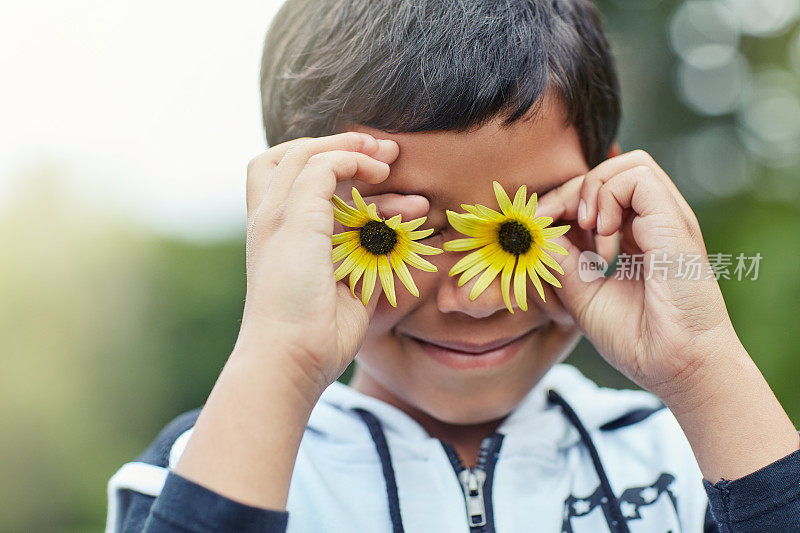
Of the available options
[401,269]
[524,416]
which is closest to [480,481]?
[524,416]

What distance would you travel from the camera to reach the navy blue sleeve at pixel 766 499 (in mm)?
1361

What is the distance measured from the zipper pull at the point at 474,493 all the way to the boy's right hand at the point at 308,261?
0.49 m

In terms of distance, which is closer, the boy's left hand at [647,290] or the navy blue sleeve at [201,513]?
the navy blue sleeve at [201,513]

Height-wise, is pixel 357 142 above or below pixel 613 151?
below

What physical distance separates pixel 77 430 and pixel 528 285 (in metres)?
5.97

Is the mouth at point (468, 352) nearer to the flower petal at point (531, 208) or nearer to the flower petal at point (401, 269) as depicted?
the flower petal at point (401, 269)

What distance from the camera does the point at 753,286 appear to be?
4.61 metres

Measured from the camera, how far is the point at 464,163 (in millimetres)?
1441

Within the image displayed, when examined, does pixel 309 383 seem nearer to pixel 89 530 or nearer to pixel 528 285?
pixel 528 285

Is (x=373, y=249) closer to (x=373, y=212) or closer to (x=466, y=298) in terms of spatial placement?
(x=373, y=212)

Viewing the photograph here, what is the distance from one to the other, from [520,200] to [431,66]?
0.37 meters

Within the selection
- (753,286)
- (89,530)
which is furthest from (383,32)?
(89,530)

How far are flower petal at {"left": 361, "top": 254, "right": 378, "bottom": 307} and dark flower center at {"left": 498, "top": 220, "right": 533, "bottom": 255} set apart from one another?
29cm

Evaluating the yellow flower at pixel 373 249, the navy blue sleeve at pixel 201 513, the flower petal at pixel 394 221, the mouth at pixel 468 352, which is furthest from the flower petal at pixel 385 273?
the navy blue sleeve at pixel 201 513
